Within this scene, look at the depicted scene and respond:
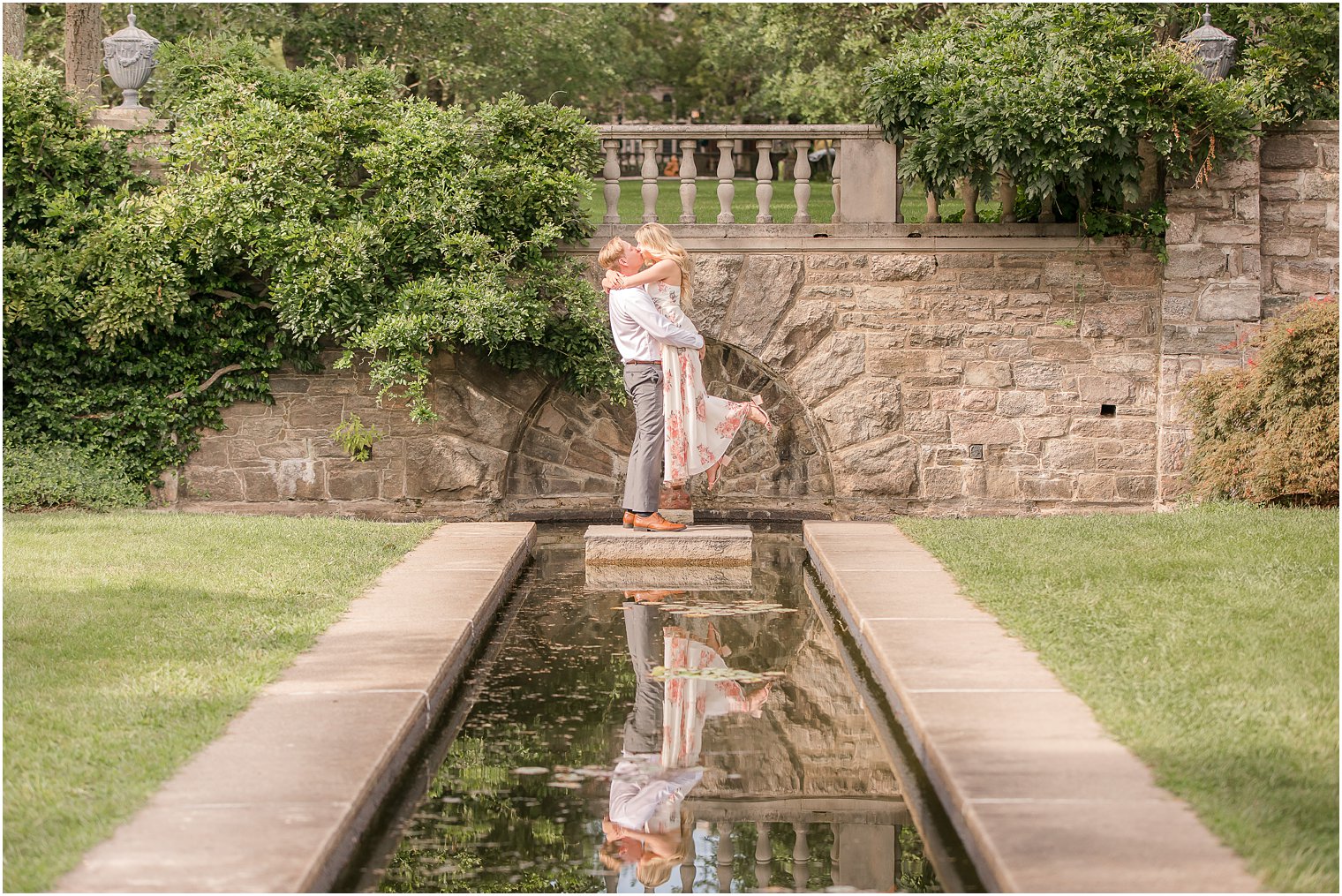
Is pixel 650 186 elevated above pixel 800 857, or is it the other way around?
pixel 650 186

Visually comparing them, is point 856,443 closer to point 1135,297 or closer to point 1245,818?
point 1135,297

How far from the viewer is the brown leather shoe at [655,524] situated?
33.3ft

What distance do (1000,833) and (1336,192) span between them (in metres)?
9.98

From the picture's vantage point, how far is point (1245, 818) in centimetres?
432

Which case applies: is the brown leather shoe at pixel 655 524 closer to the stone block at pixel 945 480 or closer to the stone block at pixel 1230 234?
the stone block at pixel 945 480

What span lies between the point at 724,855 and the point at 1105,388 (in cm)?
899

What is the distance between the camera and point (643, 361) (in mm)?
10000

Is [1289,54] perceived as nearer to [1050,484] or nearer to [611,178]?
[1050,484]

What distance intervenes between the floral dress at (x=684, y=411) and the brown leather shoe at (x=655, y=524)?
11.5 inches

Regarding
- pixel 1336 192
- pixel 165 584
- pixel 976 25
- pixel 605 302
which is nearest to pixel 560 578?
pixel 165 584

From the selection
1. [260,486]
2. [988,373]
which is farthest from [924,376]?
[260,486]

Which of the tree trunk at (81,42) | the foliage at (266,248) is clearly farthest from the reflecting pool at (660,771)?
the tree trunk at (81,42)

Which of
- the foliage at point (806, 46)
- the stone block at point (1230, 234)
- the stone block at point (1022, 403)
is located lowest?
the stone block at point (1022, 403)

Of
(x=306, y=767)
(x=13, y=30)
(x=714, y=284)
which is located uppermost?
(x=13, y=30)
